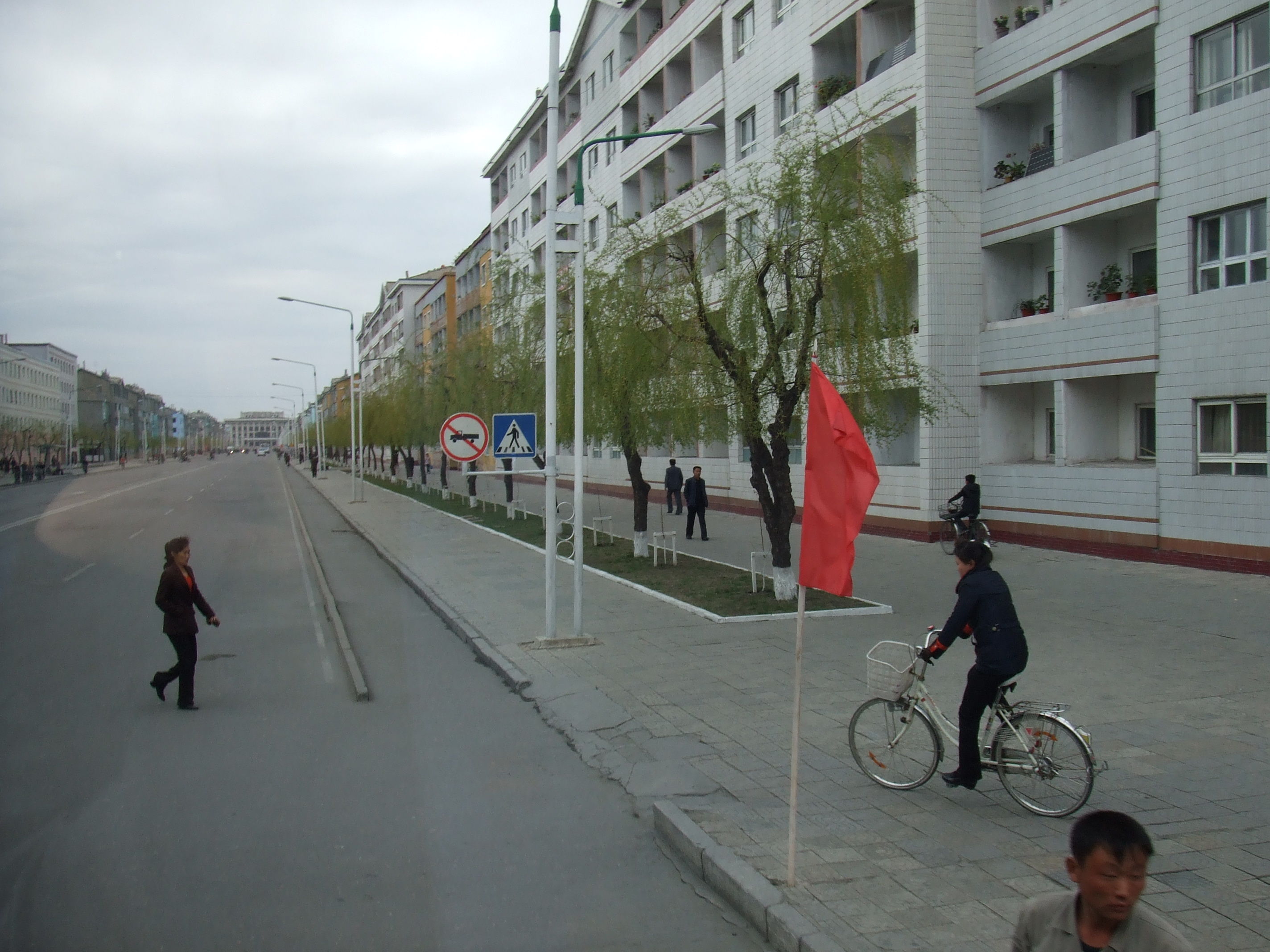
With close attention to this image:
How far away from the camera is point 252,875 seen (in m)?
5.10

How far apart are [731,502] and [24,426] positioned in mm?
73114

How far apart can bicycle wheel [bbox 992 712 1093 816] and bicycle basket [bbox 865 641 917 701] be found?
1.92 ft

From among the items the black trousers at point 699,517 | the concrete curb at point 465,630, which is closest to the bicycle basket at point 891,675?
the concrete curb at point 465,630

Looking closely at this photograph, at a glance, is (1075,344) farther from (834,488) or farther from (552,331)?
(834,488)

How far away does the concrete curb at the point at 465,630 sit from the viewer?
9.93 metres

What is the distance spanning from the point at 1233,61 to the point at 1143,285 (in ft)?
12.5

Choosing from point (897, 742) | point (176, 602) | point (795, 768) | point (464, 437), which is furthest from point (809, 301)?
point (795, 768)

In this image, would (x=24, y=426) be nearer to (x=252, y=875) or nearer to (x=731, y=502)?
(x=731, y=502)

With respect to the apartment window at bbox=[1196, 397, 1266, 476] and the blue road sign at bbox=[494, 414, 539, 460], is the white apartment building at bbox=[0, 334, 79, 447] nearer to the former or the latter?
the blue road sign at bbox=[494, 414, 539, 460]

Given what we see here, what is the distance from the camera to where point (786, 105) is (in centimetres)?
2730

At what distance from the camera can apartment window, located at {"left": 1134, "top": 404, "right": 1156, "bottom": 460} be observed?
1908cm

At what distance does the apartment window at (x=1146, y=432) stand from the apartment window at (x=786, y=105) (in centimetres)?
1183

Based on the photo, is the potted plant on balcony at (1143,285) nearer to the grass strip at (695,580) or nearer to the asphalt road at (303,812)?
the grass strip at (695,580)

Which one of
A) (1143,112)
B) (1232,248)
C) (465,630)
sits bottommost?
(465,630)
